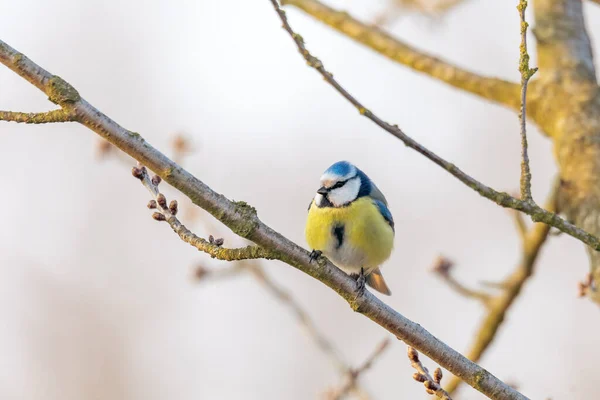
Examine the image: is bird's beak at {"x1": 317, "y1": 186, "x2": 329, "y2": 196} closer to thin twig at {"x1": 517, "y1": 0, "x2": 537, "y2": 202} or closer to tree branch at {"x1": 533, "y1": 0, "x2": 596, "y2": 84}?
tree branch at {"x1": 533, "y1": 0, "x2": 596, "y2": 84}

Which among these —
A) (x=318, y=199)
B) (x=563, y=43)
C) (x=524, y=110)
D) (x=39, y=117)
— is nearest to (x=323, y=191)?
(x=318, y=199)

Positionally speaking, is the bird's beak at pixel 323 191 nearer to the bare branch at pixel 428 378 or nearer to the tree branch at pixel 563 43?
the tree branch at pixel 563 43

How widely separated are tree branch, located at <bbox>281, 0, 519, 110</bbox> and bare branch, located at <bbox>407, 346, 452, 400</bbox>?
123cm

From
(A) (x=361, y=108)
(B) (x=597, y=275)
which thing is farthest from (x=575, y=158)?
(A) (x=361, y=108)

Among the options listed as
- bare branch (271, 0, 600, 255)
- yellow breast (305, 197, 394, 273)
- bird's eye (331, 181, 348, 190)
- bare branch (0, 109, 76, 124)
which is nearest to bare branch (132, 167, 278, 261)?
bare branch (0, 109, 76, 124)

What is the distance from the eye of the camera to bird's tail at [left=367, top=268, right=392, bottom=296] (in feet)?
9.99

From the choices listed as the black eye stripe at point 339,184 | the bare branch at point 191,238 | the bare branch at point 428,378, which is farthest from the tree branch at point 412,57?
the bare branch at point 191,238

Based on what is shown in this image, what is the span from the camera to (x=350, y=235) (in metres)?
2.66

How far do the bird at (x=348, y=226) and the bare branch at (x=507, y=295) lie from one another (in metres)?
0.43

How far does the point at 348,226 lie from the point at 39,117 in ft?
4.72

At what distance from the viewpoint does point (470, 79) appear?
2709 mm

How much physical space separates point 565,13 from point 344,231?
1163mm

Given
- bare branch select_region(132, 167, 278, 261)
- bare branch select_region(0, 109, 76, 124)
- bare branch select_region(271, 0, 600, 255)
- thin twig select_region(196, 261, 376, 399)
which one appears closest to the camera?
bare branch select_region(0, 109, 76, 124)

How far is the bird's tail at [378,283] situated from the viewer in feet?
9.99
